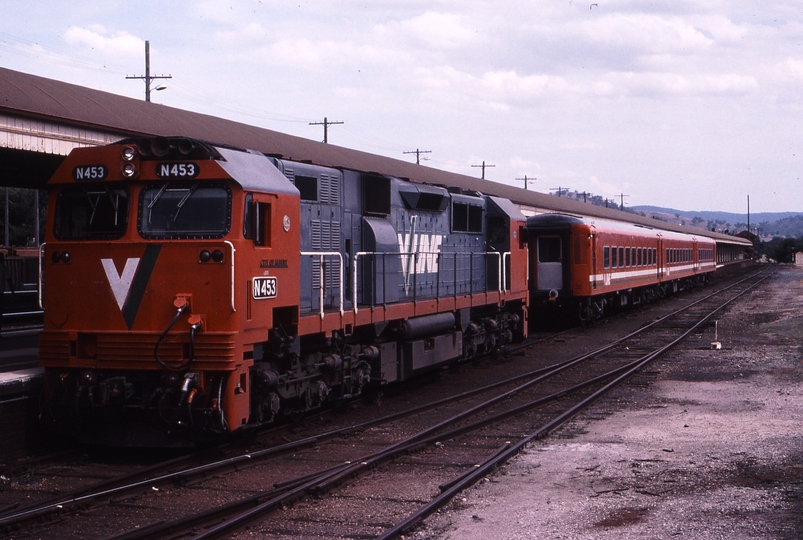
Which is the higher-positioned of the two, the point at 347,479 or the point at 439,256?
the point at 439,256

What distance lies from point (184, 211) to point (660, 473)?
18.1ft

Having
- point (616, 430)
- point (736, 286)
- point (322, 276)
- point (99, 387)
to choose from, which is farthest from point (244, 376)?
point (736, 286)

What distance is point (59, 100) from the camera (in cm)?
1274

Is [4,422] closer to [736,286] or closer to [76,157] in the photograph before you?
[76,157]

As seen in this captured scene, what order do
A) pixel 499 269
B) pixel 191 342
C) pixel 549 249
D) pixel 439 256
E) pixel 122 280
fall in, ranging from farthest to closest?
pixel 549 249
pixel 499 269
pixel 439 256
pixel 122 280
pixel 191 342

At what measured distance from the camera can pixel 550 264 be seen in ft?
80.3

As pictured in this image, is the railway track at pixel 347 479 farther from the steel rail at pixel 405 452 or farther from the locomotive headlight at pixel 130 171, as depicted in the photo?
the locomotive headlight at pixel 130 171

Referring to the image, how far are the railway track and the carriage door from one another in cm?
1162

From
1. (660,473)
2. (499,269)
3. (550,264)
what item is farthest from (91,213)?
(550,264)

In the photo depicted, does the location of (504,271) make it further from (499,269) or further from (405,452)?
(405,452)

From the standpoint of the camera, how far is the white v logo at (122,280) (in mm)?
8562

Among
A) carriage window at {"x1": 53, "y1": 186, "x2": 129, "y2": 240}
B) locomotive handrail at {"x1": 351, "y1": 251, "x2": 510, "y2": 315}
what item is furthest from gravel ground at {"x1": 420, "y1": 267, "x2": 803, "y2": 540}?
carriage window at {"x1": 53, "y1": 186, "x2": 129, "y2": 240}

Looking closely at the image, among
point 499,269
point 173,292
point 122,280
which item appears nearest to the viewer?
point 173,292

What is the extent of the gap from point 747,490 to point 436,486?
2855 mm
